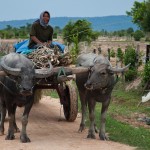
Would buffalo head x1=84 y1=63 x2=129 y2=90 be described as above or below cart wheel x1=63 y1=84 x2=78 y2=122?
above

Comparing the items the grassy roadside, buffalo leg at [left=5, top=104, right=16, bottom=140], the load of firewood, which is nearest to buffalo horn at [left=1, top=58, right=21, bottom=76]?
buffalo leg at [left=5, top=104, right=16, bottom=140]

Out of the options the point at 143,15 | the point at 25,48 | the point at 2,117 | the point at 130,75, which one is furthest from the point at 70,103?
the point at 143,15

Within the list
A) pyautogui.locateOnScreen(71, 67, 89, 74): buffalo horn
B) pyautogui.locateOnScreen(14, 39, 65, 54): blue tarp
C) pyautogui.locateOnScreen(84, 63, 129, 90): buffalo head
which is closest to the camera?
pyautogui.locateOnScreen(84, 63, 129, 90): buffalo head

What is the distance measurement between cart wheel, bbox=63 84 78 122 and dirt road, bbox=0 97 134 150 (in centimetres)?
21

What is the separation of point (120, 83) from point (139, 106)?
489 cm

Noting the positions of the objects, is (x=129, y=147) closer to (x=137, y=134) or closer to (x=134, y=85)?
(x=137, y=134)

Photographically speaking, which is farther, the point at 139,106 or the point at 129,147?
the point at 139,106

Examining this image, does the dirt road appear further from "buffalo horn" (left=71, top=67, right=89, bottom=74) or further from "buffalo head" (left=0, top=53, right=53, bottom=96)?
"buffalo horn" (left=71, top=67, right=89, bottom=74)

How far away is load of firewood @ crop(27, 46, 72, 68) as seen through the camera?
10.4m

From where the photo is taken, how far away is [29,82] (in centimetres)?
924

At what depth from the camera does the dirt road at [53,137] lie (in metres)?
9.24

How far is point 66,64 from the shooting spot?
10.9 meters

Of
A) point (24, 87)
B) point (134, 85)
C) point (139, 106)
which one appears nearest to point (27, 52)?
point (24, 87)

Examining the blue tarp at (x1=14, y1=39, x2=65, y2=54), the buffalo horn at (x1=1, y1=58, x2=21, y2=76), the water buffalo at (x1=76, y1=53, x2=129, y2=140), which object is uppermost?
the blue tarp at (x1=14, y1=39, x2=65, y2=54)
